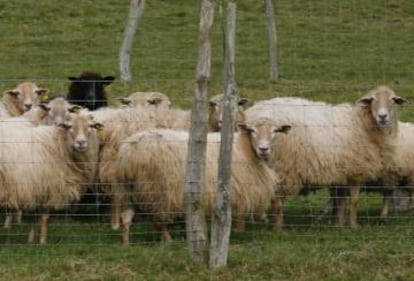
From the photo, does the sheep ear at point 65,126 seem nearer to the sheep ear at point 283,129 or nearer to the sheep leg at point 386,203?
the sheep ear at point 283,129

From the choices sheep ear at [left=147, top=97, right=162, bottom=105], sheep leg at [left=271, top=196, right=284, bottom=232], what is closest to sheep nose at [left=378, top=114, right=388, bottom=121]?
sheep leg at [left=271, top=196, right=284, bottom=232]

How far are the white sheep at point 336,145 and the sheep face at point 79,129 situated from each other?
1.96m

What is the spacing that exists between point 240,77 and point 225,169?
14055mm

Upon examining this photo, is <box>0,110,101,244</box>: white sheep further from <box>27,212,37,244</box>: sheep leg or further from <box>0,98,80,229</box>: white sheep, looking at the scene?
<box>0,98,80,229</box>: white sheep

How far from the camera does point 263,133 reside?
1127 centimetres

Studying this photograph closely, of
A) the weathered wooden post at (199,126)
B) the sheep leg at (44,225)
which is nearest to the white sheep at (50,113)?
the sheep leg at (44,225)

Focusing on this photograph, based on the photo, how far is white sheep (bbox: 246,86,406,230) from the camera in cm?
1183

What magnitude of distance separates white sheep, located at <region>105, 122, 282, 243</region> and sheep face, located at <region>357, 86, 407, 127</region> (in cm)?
178

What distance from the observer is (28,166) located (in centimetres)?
1074

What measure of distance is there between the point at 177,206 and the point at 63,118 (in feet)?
8.09

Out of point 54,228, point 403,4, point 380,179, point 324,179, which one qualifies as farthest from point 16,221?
point 403,4

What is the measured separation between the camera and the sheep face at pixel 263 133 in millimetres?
11164

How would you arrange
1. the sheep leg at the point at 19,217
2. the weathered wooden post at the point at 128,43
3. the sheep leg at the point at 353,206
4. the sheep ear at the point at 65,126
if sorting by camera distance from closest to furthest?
the sheep ear at the point at 65,126 < the sheep leg at the point at 19,217 < the sheep leg at the point at 353,206 < the weathered wooden post at the point at 128,43

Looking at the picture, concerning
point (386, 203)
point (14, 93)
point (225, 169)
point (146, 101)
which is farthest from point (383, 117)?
point (14, 93)
